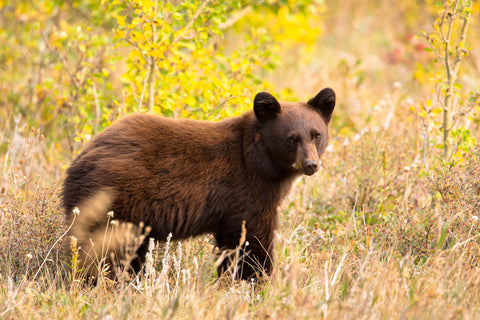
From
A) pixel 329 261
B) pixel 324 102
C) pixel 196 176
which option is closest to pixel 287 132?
pixel 324 102

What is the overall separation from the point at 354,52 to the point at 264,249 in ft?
37.0

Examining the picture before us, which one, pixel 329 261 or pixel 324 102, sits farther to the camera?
pixel 324 102

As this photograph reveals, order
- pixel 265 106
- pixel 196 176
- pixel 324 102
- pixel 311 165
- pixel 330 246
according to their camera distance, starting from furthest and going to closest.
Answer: pixel 330 246 → pixel 324 102 → pixel 265 106 → pixel 196 176 → pixel 311 165

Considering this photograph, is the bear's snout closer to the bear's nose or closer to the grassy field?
the bear's nose

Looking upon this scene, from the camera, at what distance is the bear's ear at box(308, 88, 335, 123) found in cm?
451

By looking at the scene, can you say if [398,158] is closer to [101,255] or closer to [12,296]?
[101,255]

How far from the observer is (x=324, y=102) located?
458cm

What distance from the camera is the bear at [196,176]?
394 centimetres

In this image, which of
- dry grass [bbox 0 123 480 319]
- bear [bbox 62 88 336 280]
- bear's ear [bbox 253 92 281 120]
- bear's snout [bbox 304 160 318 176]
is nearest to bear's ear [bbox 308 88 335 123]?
bear [bbox 62 88 336 280]

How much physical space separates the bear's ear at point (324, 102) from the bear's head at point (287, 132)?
2 centimetres

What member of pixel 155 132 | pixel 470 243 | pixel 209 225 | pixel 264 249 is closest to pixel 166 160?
pixel 155 132

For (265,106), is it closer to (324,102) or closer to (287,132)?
(287,132)

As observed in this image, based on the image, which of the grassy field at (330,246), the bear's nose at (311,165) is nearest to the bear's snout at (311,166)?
the bear's nose at (311,165)

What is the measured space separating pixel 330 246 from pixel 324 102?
4.09 ft
